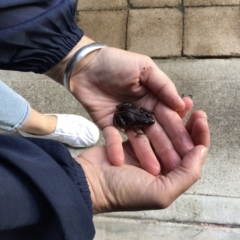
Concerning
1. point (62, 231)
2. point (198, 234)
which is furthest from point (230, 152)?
point (62, 231)

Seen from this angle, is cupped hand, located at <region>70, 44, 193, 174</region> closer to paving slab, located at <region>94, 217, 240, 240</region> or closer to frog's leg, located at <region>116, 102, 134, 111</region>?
frog's leg, located at <region>116, 102, 134, 111</region>

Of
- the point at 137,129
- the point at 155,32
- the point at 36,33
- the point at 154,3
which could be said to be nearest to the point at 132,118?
the point at 137,129

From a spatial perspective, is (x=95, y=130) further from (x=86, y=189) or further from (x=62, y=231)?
(x=62, y=231)

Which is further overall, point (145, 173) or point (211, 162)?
point (211, 162)

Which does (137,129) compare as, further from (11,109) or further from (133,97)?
(11,109)

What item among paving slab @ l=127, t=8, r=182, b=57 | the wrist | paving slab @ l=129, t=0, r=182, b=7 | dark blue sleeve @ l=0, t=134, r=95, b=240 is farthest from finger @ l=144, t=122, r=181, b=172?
paving slab @ l=129, t=0, r=182, b=7

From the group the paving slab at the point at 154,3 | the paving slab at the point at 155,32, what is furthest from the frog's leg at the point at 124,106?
the paving slab at the point at 154,3
